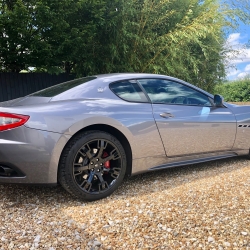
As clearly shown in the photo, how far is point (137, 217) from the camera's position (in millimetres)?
2111

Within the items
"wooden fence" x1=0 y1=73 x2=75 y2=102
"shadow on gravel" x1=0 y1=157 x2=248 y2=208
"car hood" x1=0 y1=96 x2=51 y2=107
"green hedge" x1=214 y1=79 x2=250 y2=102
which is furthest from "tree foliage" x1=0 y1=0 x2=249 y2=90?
"green hedge" x1=214 y1=79 x2=250 y2=102

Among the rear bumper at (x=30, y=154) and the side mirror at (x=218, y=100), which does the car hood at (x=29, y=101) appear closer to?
the rear bumper at (x=30, y=154)

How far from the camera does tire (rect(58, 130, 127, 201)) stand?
2342 mm

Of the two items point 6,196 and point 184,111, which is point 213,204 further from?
point 6,196

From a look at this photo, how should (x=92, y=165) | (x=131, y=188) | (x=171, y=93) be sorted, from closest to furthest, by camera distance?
(x=92, y=165) → (x=131, y=188) → (x=171, y=93)

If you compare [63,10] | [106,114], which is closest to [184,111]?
[106,114]

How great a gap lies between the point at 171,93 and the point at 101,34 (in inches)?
174

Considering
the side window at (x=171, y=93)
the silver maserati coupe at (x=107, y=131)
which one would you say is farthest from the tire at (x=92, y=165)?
the side window at (x=171, y=93)

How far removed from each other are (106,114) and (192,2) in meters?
6.49

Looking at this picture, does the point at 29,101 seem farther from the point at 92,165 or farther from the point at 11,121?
the point at 92,165

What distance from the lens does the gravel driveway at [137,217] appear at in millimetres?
1807

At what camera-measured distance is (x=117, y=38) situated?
6.66 m

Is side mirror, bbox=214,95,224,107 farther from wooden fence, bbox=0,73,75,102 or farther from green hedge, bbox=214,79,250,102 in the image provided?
green hedge, bbox=214,79,250,102

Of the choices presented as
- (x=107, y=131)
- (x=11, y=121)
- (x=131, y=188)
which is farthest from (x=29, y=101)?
(x=131, y=188)
